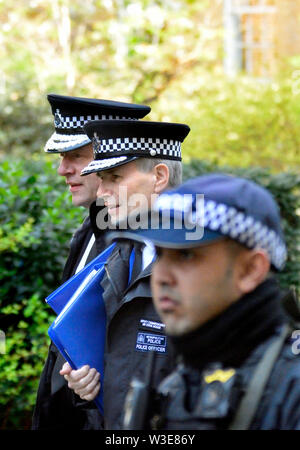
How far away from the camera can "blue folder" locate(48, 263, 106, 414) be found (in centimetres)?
267

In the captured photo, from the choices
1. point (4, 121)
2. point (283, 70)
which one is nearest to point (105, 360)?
point (283, 70)

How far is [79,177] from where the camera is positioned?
337 cm

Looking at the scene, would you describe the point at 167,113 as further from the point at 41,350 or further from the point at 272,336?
the point at 272,336

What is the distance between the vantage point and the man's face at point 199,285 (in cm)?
168

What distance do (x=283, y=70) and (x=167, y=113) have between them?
1.91 m

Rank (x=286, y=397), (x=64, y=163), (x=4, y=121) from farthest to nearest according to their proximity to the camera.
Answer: (x=4, y=121) < (x=64, y=163) < (x=286, y=397)

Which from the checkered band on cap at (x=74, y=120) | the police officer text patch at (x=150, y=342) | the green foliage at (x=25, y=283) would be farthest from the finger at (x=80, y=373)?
the green foliage at (x=25, y=283)

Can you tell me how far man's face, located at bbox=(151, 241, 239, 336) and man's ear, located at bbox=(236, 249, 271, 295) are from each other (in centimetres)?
2

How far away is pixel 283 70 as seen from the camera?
993 cm

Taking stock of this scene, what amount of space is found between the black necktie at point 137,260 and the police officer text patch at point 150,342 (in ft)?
0.73

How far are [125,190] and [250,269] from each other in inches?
47.6

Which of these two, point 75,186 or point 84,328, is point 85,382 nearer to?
point 84,328

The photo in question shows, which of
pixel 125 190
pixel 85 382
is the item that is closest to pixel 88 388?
pixel 85 382

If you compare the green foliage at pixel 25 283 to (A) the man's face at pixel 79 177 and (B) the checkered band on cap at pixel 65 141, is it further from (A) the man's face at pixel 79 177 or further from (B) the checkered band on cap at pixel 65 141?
(A) the man's face at pixel 79 177
